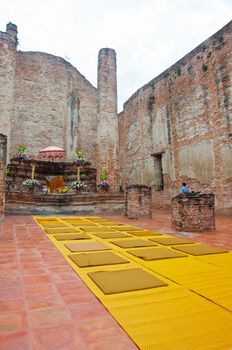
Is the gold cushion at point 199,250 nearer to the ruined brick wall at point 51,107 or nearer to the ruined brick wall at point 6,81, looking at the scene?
the ruined brick wall at point 6,81

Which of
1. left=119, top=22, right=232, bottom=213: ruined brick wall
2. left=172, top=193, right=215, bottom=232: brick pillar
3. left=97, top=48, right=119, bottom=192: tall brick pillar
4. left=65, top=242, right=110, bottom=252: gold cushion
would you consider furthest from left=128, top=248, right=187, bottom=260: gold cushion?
left=97, top=48, right=119, bottom=192: tall brick pillar

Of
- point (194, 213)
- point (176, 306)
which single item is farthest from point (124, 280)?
point (194, 213)

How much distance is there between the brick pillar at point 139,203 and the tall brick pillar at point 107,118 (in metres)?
5.41

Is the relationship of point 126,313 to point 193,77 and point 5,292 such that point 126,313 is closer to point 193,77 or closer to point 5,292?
point 5,292

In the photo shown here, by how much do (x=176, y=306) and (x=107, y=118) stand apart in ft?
47.1

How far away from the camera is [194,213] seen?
632cm

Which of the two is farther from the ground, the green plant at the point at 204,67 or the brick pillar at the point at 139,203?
the green plant at the point at 204,67

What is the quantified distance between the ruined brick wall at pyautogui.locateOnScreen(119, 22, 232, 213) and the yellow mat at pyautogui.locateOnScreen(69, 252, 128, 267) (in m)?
8.59

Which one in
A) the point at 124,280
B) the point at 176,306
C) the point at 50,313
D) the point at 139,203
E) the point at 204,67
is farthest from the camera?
the point at 204,67

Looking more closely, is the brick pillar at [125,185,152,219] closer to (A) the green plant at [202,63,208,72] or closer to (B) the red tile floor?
(B) the red tile floor

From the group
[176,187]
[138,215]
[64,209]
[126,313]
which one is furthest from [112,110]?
[126,313]

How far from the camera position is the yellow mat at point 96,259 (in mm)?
3082

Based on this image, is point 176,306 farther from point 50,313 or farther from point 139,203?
point 139,203

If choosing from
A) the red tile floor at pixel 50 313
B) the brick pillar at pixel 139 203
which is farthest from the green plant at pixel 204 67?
the red tile floor at pixel 50 313
